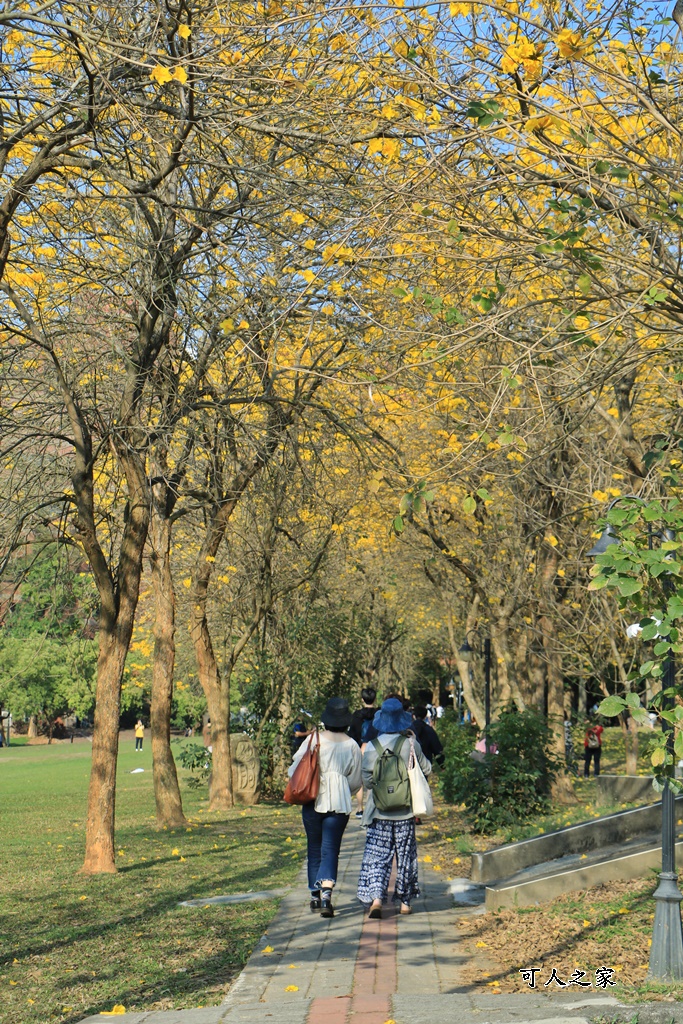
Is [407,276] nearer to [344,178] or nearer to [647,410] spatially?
→ [344,178]

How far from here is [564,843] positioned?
10727 mm

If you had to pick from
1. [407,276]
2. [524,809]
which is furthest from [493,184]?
[524,809]

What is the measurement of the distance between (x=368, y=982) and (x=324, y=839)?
246 centimetres

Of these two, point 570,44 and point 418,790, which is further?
point 418,790

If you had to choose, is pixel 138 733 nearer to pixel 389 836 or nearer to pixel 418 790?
pixel 389 836

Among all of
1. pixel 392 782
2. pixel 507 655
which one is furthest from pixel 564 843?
pixel 507 655

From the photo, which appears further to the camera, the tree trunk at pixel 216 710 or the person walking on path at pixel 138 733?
the person walking on path at pixel 138 733

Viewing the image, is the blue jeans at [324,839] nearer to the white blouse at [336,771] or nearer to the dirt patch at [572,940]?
the white blouse at [336,771]

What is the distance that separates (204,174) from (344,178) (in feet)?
13.7

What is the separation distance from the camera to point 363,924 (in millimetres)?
9047

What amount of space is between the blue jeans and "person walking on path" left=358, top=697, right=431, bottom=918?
247 millimetres

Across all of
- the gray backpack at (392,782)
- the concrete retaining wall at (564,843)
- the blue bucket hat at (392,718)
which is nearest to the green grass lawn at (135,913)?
the gray backpack at (392,782)

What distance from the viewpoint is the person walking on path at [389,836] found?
940cm

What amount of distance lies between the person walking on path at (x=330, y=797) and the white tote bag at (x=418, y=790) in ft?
1.49
